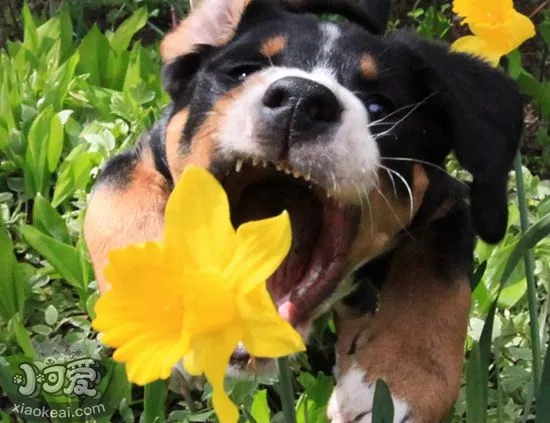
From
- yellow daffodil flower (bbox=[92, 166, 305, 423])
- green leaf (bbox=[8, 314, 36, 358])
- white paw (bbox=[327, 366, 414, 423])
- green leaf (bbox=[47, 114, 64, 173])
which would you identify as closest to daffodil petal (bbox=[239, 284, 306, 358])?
yellow daffodil flower (bbox=[92, 166, 305, 423])

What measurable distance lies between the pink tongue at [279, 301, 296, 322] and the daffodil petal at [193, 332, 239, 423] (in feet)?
2.11

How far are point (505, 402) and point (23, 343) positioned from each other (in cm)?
90

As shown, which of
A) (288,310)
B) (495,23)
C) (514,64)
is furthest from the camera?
(514,64)

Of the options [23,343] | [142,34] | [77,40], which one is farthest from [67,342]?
[142,34]

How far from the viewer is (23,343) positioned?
1693 millimetres

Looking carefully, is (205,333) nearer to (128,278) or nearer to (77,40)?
(128,278)

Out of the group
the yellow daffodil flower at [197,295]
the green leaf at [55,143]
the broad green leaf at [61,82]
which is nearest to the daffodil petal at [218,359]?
the yellow daffodil flower at [197,295]

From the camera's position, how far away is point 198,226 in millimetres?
649

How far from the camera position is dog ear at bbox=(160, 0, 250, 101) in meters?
1.74

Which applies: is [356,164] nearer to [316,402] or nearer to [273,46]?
[273,46]

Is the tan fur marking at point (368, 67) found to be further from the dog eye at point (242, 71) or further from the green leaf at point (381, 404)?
the green leaf at point (381, 404)

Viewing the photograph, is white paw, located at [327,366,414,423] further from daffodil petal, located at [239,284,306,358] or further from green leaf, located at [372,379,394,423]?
daffodil petal, located at [239,284,306,358]

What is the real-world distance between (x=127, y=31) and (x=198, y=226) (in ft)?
8.33

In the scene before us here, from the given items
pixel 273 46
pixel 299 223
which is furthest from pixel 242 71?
pixel 299 223
